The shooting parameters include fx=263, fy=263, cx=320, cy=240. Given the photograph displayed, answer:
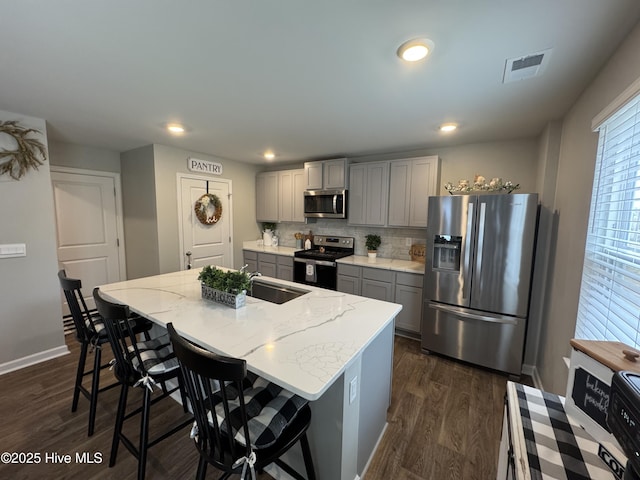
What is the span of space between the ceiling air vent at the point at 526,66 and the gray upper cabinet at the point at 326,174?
Result: 2289 mm

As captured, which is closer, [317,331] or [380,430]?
[317,331]

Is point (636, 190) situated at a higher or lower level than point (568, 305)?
higher

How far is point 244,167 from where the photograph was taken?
15.2 ft

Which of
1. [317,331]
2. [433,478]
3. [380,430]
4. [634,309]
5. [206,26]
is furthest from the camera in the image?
[380,430]

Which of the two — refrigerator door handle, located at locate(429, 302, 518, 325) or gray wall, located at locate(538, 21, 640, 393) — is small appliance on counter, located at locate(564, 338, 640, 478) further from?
refrigerator door handle, located at locate(429, 302, 518, 325)

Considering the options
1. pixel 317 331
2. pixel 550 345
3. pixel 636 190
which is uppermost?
pixel 636 190

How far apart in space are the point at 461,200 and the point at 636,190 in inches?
56.4

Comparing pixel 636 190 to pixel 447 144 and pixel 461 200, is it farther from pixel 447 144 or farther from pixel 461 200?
pixel 447 144

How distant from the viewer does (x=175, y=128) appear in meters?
2.77

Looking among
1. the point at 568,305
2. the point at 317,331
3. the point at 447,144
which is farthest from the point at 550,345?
the point at 447,144

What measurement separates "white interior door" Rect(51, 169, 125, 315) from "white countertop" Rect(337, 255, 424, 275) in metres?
3.43

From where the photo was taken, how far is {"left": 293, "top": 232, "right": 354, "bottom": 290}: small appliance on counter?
3.77 m

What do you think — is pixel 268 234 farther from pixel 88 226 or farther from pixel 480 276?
pixel 480 276

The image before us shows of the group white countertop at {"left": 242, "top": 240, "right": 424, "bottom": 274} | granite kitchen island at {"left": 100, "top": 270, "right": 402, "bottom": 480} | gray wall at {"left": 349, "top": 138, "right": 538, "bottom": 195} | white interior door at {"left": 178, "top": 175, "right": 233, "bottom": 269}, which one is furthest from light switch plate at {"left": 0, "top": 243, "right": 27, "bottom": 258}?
gray wall at {"left": 349, "top": 138, "right": 538, "bottom": 195}
